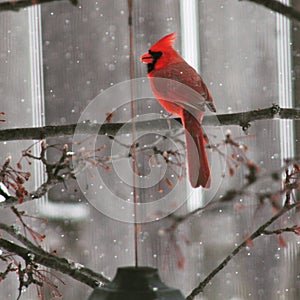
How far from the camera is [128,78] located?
120 cm

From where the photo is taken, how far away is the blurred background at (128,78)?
1187 millimetres

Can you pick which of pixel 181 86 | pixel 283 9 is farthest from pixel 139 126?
pixel 283 9

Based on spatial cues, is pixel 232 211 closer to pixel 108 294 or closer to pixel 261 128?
pixel 261 128

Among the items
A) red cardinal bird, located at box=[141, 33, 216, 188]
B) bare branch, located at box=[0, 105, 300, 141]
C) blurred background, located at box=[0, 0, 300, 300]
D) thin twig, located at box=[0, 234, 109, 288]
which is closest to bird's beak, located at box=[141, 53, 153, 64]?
red cardinal bird, located at box=[141, 33, 216, 188]

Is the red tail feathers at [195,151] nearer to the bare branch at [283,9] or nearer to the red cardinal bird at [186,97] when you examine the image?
the red cardinal bird at [186,97]

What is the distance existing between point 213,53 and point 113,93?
0.23 m

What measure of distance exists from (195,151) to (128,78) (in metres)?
0.40

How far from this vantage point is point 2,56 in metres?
1.18

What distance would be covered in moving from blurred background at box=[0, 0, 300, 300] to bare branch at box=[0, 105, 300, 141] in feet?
0.68

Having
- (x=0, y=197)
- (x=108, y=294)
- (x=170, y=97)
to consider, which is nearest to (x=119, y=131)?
(x=170, y=97)

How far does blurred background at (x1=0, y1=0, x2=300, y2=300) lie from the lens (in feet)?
3.89

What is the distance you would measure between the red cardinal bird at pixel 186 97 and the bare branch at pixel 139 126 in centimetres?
5

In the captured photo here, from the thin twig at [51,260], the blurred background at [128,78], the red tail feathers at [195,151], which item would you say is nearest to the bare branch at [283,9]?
the red tail feathers at [195,151]

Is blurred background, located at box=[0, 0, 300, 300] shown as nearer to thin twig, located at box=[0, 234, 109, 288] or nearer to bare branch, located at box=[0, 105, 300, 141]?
bare branch, located at box=[0, 105, 300, 141]
